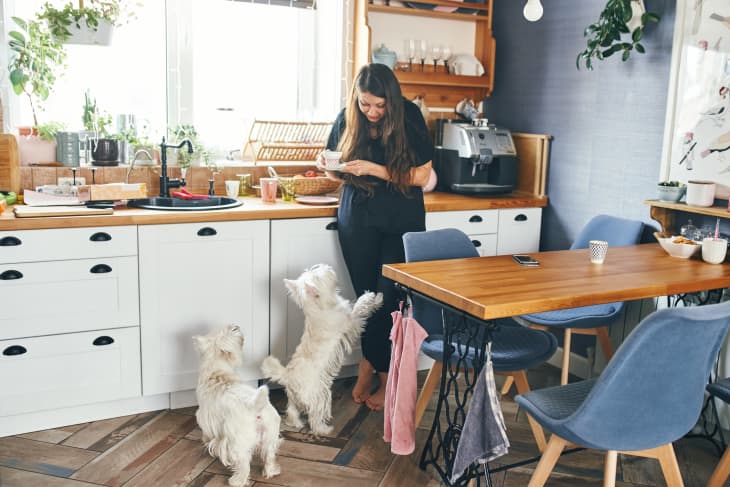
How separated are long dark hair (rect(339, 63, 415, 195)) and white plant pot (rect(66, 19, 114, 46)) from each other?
3.84 feet

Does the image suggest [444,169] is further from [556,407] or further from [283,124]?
[556,407]

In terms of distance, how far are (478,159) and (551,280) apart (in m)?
1.49

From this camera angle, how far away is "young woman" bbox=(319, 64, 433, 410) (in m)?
3.08

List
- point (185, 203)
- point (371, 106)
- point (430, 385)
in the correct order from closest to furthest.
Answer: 1. point (430, 385)
2. point (371, 106)
3. point (185, 203)

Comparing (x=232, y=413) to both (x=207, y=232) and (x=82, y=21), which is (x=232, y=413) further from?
(x=82, y=21)

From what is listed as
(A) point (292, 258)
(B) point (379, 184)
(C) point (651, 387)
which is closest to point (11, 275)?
(A) point (292, 258)

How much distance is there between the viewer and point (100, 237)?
288cm

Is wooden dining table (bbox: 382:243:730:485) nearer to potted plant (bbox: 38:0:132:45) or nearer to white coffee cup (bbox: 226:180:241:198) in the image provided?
white coffee cup (bbox: 226:180:241:198)

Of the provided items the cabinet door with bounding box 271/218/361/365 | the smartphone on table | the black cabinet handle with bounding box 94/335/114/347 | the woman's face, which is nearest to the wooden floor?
the black cabinet handle with bounding box 94/335/114/347

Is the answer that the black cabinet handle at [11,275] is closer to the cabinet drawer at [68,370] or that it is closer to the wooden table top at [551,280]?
the cabinet drawer at [68,370]

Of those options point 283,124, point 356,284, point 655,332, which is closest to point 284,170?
point 283,124

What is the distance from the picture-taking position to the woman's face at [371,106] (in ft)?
9.94

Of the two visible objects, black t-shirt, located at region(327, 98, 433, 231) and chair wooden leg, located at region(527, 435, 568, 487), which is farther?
black t-shirt, located at region(327, 98, 433, 231)

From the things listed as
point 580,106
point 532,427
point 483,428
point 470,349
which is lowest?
point 532,427
